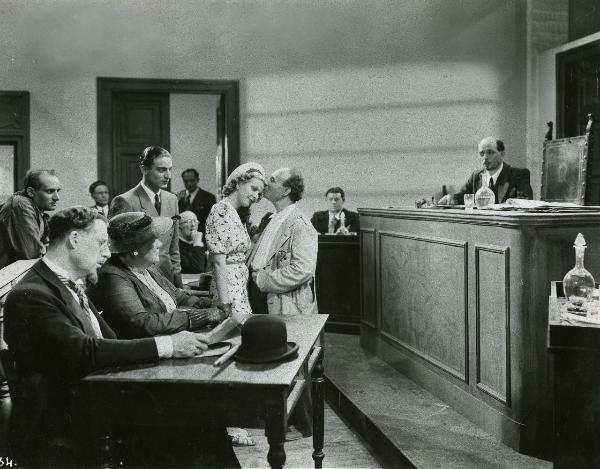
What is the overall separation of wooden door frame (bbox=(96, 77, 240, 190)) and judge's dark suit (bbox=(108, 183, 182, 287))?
343cm

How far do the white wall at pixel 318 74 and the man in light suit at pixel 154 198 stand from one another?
3.72m

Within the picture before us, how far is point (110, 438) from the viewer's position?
2154 mm

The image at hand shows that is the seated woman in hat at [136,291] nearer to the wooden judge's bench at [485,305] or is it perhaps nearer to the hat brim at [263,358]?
the hat brim at [263,358]

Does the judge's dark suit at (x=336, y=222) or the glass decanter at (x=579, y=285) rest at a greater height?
the judge's dark suit at (x=336, y=222)

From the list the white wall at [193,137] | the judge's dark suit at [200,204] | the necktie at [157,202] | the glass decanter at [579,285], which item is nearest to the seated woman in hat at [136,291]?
the glass decanter at [579,285]

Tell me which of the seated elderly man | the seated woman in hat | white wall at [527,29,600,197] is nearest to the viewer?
the seated woman in hat

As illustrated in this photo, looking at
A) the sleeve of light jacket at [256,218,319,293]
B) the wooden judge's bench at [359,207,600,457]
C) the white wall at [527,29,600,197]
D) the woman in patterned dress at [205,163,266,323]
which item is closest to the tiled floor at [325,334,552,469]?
the wooden judge's bench at [359,207,600,457]

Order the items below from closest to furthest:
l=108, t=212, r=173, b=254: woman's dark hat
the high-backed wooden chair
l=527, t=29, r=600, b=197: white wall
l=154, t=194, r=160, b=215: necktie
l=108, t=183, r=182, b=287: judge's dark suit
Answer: l=108, t=212, r=173, b=254: woman's dark hat < l=108, t=183, r=182, b=287: judge's dark suit < l=154, t=194, r=160, b=215: necktie < the high-backed wooden chair < l=527, t=29, r=600, b=197: white wall

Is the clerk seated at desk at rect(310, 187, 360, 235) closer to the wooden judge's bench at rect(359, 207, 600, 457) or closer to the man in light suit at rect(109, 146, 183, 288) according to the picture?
the wooden judge's bench at rect(359, 207, 600, 457)

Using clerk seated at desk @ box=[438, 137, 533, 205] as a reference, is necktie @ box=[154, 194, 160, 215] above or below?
below

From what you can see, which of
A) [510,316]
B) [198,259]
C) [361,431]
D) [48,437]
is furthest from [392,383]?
[48,437]

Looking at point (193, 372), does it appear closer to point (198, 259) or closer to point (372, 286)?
point (372, 286)

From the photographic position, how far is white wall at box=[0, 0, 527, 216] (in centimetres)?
784

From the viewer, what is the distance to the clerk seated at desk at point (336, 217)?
7.69 meters
